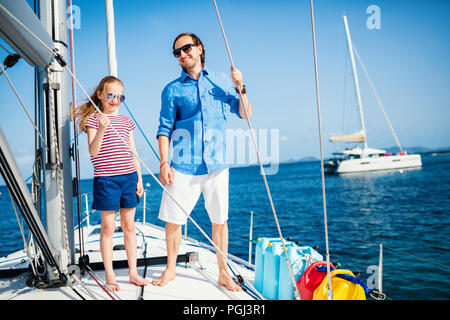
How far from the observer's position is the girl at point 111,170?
205 cm

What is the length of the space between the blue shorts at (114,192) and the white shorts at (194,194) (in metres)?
0.27

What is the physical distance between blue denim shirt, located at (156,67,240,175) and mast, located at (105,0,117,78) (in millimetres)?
880

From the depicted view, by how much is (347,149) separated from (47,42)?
48449 millimetres

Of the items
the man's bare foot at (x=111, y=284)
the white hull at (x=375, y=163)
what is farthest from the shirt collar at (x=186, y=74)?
the white hull at (x=375, y=163)

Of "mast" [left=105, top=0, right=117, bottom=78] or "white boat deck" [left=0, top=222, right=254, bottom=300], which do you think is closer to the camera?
"white boat deck" [left=0, top=222, right=254, bottom=300]

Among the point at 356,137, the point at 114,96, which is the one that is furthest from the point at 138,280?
the point at 356,137

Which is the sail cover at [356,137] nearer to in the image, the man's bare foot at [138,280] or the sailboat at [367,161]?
the sailboat at [367,161]

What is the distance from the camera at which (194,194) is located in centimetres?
215

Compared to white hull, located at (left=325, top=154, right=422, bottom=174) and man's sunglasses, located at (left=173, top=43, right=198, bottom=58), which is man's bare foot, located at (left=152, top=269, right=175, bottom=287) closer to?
man's sunglasses, located at (left=173, top=43, right=198, bottom=58)

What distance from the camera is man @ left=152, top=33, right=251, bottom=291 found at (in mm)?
2109

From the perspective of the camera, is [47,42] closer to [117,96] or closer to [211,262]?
[117,96]

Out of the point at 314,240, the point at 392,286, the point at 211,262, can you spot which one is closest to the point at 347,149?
the point at 314,240

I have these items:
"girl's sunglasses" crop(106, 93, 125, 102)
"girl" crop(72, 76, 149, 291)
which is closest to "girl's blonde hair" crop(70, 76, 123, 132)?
"girl" crop(72, 76, 149, 291)

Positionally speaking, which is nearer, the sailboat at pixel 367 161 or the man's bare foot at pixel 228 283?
the man's bare foot at pixel 228 283
